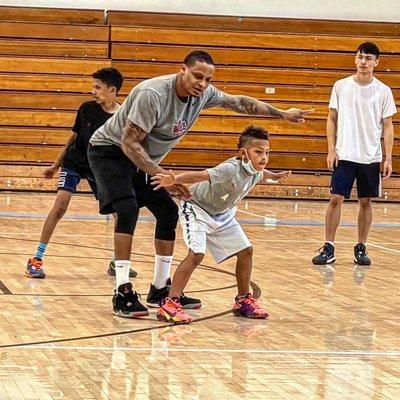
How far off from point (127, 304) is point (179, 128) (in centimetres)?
109

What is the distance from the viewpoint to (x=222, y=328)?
650 cm

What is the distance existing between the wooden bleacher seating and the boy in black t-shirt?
9049 millimetres

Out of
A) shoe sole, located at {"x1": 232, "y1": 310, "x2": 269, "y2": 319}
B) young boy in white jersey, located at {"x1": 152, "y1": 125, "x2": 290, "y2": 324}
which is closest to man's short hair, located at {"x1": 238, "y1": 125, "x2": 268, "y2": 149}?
young boy in white jersey, located at {"x1": 152, "y1": 125, "x2": 290, "y2": 324}

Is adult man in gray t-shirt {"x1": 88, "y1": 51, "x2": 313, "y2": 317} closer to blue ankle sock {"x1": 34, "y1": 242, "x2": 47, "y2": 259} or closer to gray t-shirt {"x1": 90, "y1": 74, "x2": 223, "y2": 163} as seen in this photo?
gray t-shirt {"x1": 90, "y1": 74, "x2": 223, "y2": 163}

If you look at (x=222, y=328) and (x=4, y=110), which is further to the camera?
(x=4, y=110)

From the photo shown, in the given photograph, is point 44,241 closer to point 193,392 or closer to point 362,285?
point 362,285

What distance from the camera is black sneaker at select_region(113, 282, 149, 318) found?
6.71 m

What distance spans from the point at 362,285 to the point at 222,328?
2331 millimetres

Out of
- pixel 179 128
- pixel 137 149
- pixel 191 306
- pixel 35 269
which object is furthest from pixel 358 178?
pixel 137 149

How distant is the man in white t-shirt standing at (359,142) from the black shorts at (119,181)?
3088mm

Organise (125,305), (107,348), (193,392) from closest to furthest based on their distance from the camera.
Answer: (193,392)
(107,348)
(125,305)

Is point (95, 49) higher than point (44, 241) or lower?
higher

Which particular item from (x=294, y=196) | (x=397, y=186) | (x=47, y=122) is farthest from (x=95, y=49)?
(x=397, y=186)

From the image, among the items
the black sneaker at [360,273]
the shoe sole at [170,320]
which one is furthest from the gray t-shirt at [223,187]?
the black sneaker at [360,273]
